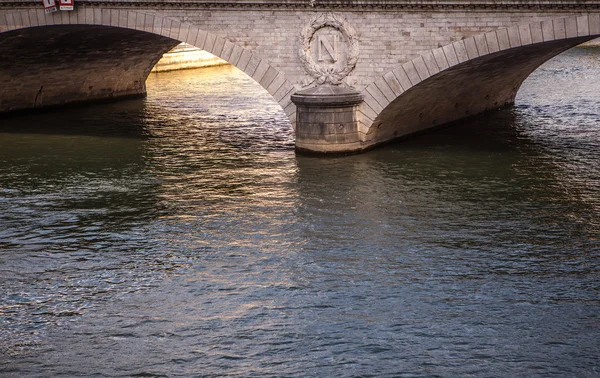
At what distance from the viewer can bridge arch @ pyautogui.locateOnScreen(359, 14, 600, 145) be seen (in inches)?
730

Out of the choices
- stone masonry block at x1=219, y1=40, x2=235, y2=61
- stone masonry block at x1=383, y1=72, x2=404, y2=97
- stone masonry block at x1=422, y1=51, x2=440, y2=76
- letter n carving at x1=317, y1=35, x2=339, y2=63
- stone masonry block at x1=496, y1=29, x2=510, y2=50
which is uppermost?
stone masonry block at x1=219, y1=40, x2=235, y2=61

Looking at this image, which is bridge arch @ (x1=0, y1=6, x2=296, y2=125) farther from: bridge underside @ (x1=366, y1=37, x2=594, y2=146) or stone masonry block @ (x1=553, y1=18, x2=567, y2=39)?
stone masonry block @ (x1=553, y1=18, x2=567, y2=39)

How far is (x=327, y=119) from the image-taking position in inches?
814

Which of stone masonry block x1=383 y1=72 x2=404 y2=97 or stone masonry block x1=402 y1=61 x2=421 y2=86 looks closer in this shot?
stone masonry block x1=402 y1=61 x2=421 y2=86

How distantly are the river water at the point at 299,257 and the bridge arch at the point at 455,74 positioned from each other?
0.79 meters

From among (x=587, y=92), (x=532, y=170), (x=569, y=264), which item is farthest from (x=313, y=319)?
(x=587, y=92)

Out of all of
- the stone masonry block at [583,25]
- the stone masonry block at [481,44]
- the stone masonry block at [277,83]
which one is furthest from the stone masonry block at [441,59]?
the stone masonry block at [277,83]

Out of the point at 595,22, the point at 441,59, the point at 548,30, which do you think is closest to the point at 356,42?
the point at 441,59

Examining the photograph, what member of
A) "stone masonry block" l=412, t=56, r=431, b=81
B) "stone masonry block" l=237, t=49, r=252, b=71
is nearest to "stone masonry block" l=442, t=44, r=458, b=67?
"stone masonry block" l=412, t=56, r=431, b=81

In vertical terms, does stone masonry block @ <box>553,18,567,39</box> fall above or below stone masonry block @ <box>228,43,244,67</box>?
below

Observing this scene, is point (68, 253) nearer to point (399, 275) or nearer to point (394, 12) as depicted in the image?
point (399, 275)

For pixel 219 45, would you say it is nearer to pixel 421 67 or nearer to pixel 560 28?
pixel 421 67

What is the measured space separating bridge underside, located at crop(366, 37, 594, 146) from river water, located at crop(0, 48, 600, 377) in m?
0.69

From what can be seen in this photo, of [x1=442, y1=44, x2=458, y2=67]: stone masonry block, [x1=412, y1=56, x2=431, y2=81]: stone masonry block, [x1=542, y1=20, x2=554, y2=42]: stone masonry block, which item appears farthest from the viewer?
[x1=412, y1=56, x2=431, y2=81]: stone masonry block
